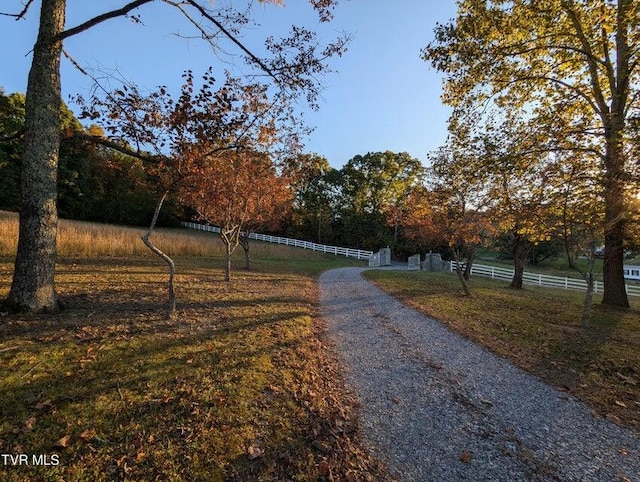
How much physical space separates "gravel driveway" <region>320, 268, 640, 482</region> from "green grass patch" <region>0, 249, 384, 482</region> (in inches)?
14.9

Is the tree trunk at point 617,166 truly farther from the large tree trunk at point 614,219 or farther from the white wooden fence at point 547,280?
the white wooden fence at point 547,280

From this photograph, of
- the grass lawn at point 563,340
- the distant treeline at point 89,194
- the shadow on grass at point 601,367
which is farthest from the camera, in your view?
the distant treeline at point 89,194

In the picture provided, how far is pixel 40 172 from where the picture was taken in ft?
16.0

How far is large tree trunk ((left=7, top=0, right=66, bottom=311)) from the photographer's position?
4.86m

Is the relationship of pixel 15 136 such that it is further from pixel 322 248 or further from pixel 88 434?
pixel 322 248

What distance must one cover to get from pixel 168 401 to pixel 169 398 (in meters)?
0.05

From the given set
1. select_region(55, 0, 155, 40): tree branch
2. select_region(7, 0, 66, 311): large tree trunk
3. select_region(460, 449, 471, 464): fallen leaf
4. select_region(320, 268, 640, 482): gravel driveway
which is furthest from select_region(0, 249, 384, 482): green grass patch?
select_region(55, 0, 155, 40): tree branch

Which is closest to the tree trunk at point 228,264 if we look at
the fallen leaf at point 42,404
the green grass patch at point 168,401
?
the green grass patch at point 168,401

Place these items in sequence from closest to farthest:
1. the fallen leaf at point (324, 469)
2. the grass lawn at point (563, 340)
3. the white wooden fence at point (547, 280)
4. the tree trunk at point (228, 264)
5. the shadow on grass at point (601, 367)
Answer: the fallen leaf at point (324, 469) → the shadow on grass at point (601, 367) → the grass lawn at point (563, 340) → the tree trunk at point (228, 264) → the white wooden fence at point (547, 280)

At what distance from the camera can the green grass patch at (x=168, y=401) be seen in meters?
2.49

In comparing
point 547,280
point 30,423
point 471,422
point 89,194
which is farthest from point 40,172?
point 89,194

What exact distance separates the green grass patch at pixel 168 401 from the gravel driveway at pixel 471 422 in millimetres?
378

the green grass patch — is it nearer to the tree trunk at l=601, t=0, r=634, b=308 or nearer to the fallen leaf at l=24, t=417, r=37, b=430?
the fallen leaf at l=24, t=417, r=37, b=430

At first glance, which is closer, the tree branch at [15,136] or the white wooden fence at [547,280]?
the tree branch at [15,136]
